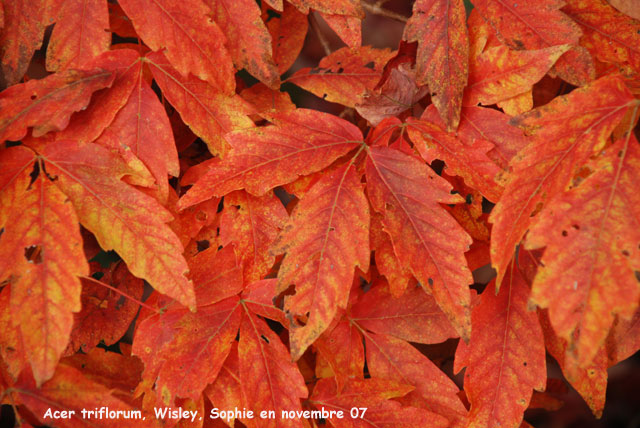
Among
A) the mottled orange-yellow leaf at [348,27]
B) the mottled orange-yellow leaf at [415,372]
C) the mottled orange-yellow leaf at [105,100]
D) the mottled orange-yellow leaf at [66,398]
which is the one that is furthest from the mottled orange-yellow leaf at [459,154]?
the mottled orange-yellow leaf at [66,398]

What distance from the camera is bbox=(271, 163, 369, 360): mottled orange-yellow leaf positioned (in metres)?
0.56

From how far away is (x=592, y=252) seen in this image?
1.53ft

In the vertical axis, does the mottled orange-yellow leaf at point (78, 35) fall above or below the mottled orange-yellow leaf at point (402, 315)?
above

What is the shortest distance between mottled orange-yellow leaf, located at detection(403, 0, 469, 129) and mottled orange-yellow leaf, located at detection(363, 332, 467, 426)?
1.03 feet

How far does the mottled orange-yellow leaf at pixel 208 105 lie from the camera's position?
2.10 feet

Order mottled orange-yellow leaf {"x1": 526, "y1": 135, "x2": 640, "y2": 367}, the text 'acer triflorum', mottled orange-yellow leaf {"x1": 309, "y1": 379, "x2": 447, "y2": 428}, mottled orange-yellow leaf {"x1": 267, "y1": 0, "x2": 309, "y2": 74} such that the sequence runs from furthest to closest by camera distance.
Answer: mottled orange-yellow leaf {"x1": 267, "y1": 0, "x2": 309, "y2": 74}, mottled orange-yellow leaf {"x1": 309, "y1": 379, "x2": 447, "y2": 428}, the text 'acer triflorum', mottled orange-yellow leaf {"x1": 526, "y1": 135, "x2": 640, "y2": 367}

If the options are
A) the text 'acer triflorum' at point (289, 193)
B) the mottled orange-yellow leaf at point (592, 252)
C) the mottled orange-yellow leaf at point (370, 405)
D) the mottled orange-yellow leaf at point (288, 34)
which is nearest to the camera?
the mottled orange-yellow leaf at point (592, 252)

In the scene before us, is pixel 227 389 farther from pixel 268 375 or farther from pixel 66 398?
pixel 66 398

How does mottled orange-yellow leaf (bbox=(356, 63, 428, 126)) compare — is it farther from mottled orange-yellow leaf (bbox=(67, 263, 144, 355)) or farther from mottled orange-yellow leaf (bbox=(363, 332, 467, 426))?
mottled orange-yellow leaf (bbox=(67, 263, 144, 355))

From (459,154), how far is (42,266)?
0.49 meters

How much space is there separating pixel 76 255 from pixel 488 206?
110 centimetres

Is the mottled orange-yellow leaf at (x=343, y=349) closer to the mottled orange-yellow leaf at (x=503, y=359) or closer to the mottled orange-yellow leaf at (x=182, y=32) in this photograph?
the mottled orange-yellow leaf at (x=503, y=359)

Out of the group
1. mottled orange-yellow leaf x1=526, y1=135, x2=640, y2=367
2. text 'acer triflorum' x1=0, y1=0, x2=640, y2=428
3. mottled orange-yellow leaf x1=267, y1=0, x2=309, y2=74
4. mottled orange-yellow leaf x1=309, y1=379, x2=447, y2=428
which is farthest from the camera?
mottled orange-yellow leaf x1=267, y1=0, x2=309, y2=74

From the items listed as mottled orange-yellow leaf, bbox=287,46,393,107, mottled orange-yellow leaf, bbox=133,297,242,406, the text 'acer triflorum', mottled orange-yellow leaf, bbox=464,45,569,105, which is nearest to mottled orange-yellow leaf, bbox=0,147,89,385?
the text 'acer triflorum'
